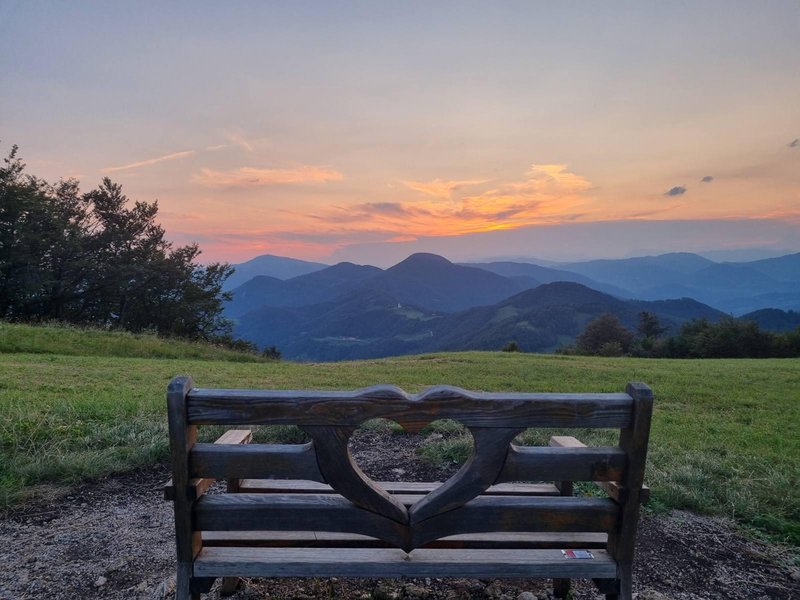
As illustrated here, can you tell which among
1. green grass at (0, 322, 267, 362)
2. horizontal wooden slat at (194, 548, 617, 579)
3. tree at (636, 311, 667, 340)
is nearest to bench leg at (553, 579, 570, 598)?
horizontal wooden slat at (194, 548, 617, 579)

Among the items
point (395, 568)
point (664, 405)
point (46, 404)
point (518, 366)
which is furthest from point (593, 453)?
point (518, 366)

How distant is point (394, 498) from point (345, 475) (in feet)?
1.00

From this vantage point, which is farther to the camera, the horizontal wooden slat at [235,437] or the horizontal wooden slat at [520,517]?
the horizontal wooden slat at [235,437]

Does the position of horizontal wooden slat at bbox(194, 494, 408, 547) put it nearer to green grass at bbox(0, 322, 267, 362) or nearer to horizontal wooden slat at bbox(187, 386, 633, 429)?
horizontal wooden slat at bbox(187, 386, 633, 429)

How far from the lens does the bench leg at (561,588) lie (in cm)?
320

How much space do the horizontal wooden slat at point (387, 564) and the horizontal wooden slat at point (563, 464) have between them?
1.58 ft

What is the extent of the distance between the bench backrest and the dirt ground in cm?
114

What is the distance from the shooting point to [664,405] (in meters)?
10.3

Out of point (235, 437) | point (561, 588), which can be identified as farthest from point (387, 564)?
point (561, 588)

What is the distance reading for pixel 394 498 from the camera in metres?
2.40

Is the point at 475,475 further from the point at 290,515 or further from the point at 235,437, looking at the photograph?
the point at 235,437

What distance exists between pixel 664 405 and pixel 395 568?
379 inches

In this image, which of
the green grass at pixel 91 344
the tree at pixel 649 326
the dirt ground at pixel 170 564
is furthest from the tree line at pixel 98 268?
the tree at pixel 649 326

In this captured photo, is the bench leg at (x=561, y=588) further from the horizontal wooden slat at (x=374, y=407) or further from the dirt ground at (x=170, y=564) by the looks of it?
the horizontal wooden slat at (x=374, y=407)
